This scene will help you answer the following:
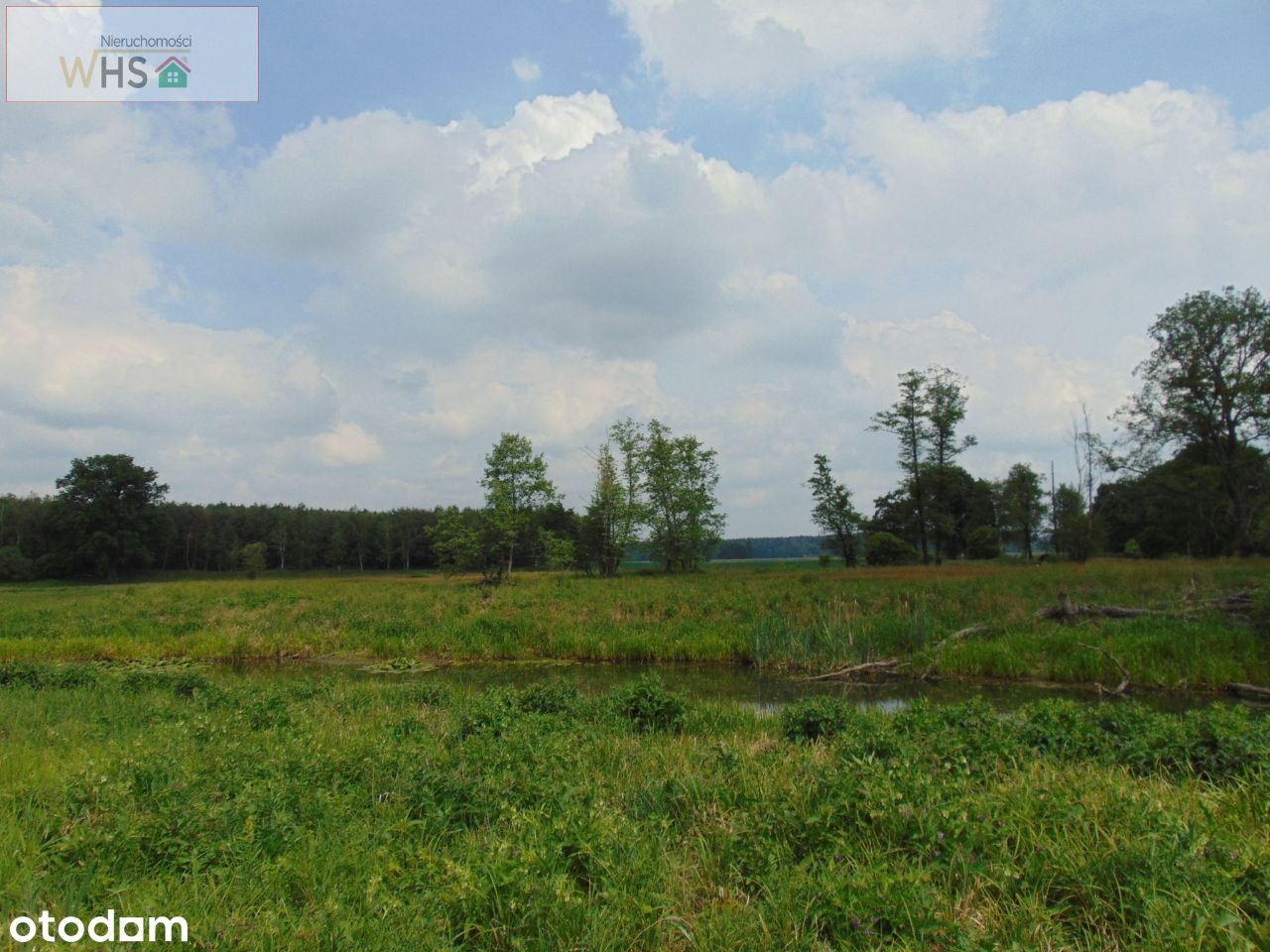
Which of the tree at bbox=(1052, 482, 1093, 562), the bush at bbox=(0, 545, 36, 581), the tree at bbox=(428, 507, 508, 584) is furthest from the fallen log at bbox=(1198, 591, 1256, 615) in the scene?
the bush at bbox=(0, 545, 36, 581)

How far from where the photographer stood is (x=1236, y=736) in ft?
20.6

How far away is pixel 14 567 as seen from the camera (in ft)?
247

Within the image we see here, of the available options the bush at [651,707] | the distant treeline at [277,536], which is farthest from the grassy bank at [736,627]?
the distant treeline at [277,536]

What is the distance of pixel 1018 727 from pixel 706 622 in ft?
49.7

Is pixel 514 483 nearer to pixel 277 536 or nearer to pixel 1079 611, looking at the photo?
pixel 1079 611

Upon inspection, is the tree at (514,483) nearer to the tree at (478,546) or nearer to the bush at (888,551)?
the tree at (478,546)

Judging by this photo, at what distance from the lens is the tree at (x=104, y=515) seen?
7406 cm

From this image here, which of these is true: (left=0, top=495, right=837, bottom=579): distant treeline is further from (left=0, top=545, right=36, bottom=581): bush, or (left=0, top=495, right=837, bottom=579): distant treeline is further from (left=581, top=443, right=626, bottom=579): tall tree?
(left=581, top=443, right=626, bottom=579): tall tree

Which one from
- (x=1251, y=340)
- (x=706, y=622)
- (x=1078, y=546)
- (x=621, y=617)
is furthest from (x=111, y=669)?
(x=1251, y=340)

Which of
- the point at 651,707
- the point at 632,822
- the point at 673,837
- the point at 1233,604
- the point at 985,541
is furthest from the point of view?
the point at 985,541

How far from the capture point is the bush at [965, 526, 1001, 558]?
6112cm

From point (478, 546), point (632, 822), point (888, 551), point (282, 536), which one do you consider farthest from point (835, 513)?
point (282, 536)

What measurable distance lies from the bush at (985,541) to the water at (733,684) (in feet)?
168

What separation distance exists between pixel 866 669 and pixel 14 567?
95.2 metres
